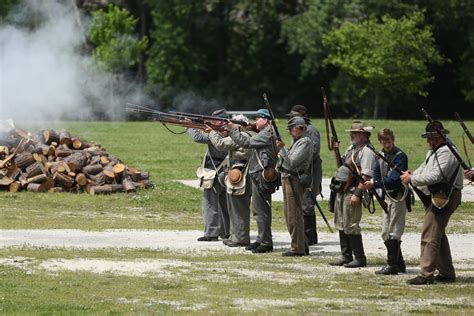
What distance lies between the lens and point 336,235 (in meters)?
20.2

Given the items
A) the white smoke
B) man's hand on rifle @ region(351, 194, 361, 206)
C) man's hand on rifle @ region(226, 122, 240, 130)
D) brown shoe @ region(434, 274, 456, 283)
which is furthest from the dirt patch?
the white smoke

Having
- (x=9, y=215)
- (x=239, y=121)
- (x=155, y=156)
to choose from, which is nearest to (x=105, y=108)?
(x=155, y=156)

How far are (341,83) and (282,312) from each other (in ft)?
181

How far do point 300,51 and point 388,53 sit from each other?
733cm

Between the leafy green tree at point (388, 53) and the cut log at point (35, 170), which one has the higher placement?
the leafy green tree at point (388, 53)

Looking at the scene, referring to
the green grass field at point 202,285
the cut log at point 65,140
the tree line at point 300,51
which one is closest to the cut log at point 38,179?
the cut log at point 65,140

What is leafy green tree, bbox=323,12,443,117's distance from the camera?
61.1 metres

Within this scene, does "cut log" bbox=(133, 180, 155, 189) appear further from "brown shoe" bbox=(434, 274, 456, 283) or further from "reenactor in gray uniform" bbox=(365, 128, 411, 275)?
"brown shoe" bbox=(434, 274, 456, 283)

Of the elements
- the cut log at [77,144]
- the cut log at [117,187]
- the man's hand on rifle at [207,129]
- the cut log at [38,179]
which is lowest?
the cut log at [117,187]

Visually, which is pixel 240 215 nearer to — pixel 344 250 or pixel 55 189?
pixel 344 250

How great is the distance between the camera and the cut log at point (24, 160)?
25.8m

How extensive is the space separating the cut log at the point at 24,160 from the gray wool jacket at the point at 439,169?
1278 cm

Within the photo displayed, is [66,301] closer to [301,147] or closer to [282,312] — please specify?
[282,312]

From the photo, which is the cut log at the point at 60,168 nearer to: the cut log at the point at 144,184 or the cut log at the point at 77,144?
the cut log at the point at 77,144
